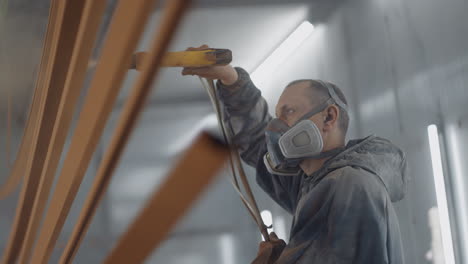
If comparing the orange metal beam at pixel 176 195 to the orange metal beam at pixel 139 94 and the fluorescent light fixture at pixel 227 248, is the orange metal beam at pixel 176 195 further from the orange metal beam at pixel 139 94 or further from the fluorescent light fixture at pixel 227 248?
the fluorescent light fixture at pixel 227 248

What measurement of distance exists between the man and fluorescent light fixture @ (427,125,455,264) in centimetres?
10

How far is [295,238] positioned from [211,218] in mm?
448

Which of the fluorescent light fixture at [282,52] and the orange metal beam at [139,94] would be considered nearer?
the orange metal beam at [139,94]

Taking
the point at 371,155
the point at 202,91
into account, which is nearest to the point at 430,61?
the point at 371,155

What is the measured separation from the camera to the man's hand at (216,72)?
2.86 feet

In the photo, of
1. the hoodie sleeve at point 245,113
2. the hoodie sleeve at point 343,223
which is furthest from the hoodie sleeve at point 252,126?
the hoodie sleeve at point 343,223

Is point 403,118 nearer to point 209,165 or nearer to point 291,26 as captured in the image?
point 291,26

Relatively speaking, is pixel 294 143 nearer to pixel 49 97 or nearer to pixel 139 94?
pixel 49 97

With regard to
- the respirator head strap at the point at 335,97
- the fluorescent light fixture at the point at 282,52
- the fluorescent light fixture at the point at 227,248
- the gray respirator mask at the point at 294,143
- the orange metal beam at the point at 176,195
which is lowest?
the fluorescent light fixture at the point at 227,248

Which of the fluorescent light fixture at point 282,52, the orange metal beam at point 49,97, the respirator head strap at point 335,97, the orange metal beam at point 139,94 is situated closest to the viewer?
the orange metal beam at point 139,94

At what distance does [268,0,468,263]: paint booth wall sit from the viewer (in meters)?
1.00

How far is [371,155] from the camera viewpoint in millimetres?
907

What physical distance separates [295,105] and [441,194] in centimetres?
31

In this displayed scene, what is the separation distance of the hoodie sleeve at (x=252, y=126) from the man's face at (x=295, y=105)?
52mm
